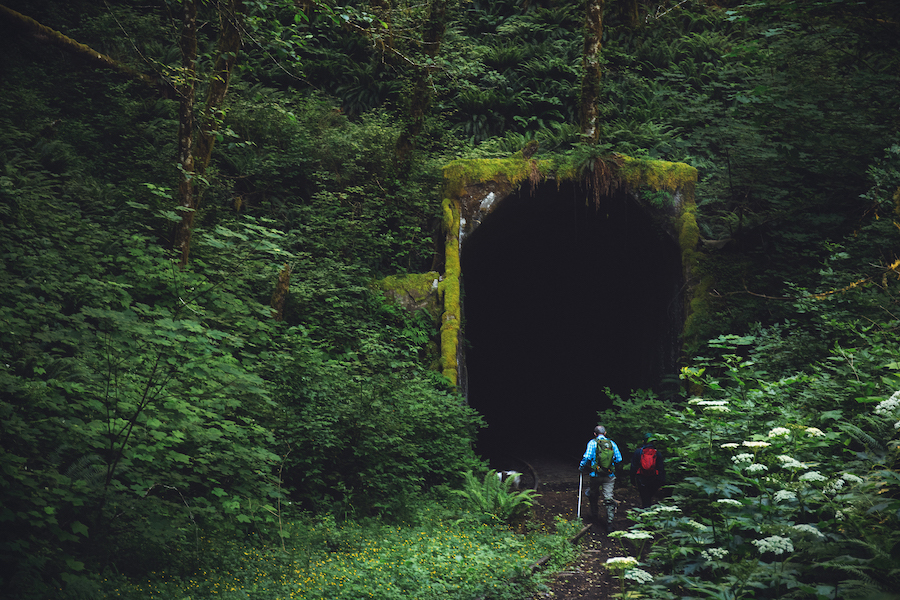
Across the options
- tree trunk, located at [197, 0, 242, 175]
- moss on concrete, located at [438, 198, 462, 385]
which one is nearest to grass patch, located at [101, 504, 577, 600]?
moss on concrete, located at [438, 198, 462, 385]

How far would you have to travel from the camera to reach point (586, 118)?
15.0 metres

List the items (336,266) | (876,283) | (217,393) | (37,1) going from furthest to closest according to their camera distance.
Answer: (37,1) < (336,266) < (876,283) < (217,393)

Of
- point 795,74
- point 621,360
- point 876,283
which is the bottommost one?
point 621,360

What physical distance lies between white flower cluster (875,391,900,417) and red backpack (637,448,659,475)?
481cm

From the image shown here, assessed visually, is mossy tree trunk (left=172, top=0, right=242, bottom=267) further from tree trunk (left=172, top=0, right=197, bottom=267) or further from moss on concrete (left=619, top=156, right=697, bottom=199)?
moss on concrete (left=619, top=156, right=697, bottom=199)

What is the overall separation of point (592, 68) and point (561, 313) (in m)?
8.48

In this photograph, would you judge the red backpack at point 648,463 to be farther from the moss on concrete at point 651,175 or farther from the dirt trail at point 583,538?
the moss on concrete at point 651,175

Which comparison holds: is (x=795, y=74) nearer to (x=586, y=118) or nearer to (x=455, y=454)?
(x=586, y=118)

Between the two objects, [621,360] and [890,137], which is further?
[621,360]

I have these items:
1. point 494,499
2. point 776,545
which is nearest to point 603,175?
point 494,499

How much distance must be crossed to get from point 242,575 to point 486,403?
50.6 feet

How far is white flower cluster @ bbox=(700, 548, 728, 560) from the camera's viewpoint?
455cm

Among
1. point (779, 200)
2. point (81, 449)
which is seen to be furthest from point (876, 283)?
point (81, 449)

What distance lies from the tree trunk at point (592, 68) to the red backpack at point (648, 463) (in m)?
7.93
